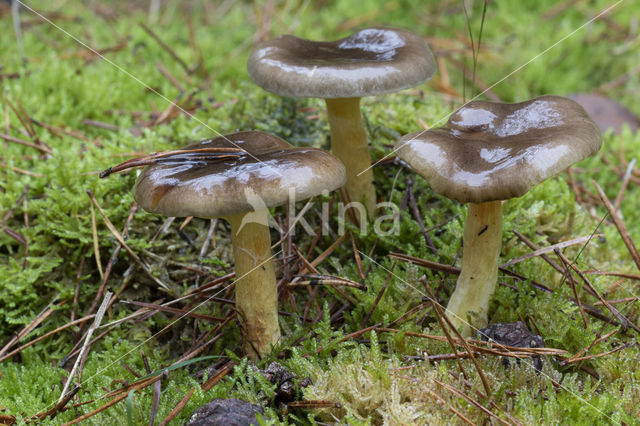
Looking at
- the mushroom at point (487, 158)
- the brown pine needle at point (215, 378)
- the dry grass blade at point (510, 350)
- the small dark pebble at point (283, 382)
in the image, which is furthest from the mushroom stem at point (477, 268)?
the brown pine needle at point (215, 378)

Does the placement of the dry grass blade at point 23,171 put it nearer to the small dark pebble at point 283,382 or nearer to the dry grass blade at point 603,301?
the small dark pebble at point 283,382

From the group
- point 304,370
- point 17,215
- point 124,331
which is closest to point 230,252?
point 124,331

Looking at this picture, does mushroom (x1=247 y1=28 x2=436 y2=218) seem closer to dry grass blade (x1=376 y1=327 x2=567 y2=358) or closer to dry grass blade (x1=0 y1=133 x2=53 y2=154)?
dry grass blade (x1=376 y1=327 x2=567 y2=358)

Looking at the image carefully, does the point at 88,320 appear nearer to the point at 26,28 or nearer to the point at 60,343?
the point at 60,343

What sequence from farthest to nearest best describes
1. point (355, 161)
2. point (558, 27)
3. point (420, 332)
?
point (558, 27) < point (355, 161) < point (420, 332)

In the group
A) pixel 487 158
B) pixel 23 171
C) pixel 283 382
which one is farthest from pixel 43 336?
pixel 487 158

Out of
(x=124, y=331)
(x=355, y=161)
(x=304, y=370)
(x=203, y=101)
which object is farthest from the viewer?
(x=203, y=101)

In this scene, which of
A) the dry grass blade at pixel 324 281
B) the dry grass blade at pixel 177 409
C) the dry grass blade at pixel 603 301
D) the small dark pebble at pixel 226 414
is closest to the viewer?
the small dark pebble at pixel 226 414
